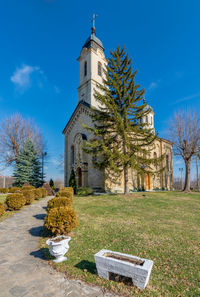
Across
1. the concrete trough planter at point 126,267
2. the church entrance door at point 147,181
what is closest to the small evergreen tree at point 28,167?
the church entrance door at point 147,181

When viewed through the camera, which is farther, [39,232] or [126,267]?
[39,232]

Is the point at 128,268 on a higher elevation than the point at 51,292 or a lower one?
higher

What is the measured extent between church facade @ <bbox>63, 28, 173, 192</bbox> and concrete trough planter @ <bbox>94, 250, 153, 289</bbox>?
1392 centimetres

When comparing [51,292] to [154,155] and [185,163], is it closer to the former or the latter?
[185,163]

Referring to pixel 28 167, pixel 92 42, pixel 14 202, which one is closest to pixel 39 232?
pixel 14 202

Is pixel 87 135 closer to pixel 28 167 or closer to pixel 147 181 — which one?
pixel 28 167

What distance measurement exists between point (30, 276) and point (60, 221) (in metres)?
1.85

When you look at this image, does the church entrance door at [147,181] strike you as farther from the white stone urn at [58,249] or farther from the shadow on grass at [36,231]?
the white stone urn at [58,249]

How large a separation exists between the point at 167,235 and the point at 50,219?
13.3 feet

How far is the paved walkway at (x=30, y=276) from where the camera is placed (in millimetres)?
2834

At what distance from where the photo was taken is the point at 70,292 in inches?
112

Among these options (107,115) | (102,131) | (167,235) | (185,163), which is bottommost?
(167,235)

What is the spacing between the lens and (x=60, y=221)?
5121mm

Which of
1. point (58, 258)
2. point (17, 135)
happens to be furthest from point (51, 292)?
point (17, 135)
